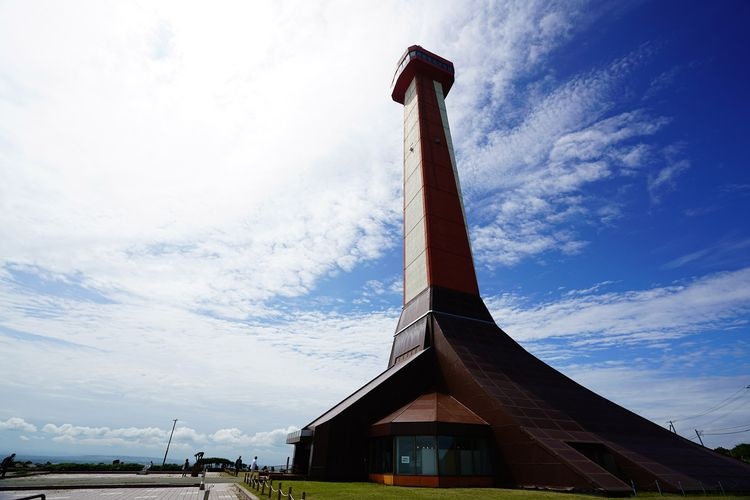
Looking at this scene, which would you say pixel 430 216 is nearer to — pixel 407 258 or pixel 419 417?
pixel 407 258

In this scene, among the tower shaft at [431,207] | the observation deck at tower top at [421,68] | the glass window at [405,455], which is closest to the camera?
the glass window at [405,455]

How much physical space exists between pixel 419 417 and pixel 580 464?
24.6ft

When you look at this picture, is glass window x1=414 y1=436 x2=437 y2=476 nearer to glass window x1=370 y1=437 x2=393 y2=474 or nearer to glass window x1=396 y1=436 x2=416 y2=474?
glass window x1=396 y1=436 x2=416 y2=474

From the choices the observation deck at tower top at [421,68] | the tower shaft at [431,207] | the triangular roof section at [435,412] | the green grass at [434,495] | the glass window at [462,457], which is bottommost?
the green grass at [434,495]

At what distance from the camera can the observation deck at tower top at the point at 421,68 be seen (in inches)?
1681

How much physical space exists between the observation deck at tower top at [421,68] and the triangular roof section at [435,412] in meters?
34.6

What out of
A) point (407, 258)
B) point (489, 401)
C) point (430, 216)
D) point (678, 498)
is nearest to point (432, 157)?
point (430, 216)

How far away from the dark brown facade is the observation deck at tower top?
20078 mm

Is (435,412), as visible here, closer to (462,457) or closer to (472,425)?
(472,425)

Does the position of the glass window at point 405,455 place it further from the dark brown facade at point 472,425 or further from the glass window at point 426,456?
the glass window at point 426,456

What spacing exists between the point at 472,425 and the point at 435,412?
195 cm

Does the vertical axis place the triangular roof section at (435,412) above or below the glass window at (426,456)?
above

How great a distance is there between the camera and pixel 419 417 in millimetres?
20219

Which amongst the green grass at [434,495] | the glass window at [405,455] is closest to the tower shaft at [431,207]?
the glass window at [405,455]
